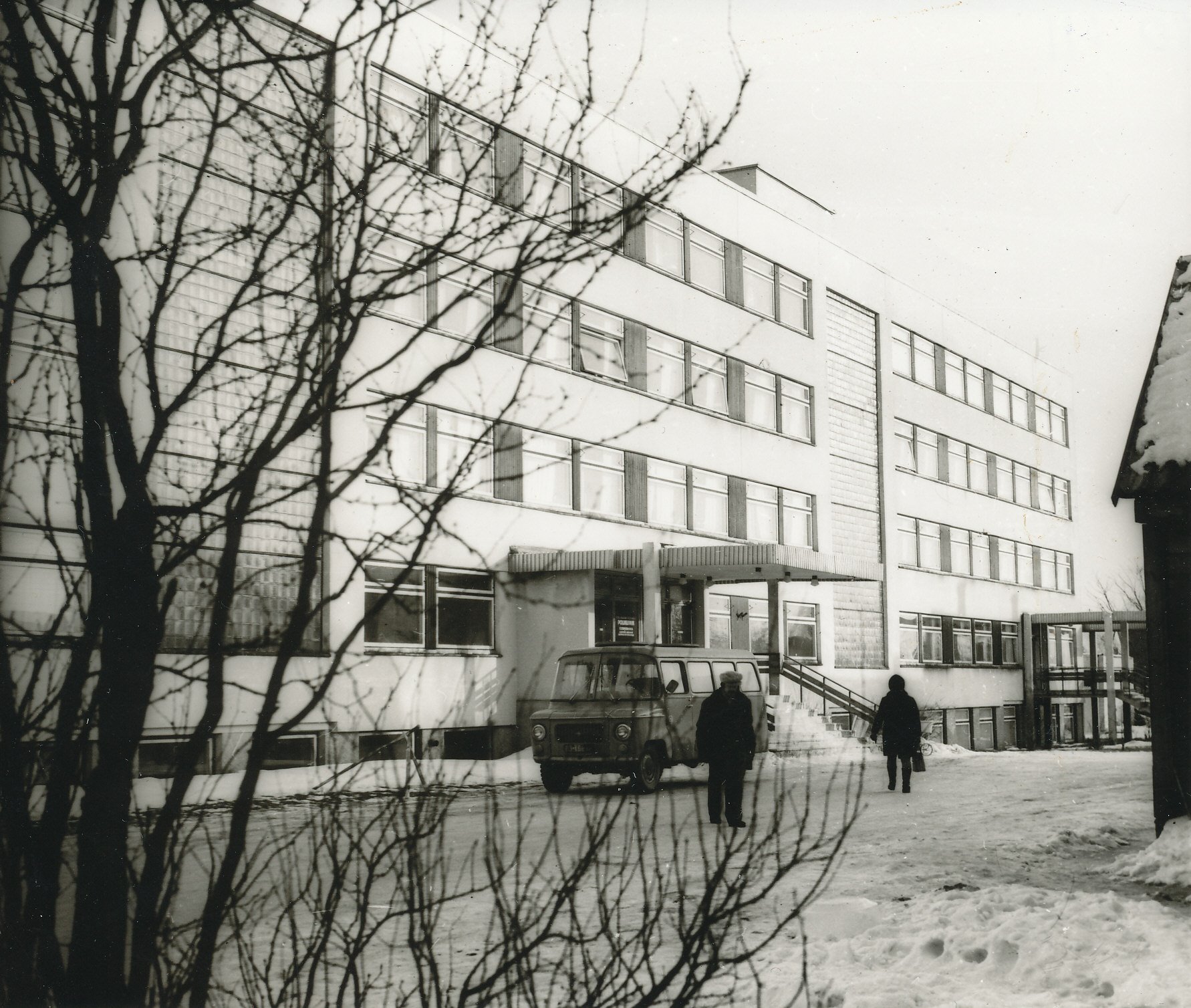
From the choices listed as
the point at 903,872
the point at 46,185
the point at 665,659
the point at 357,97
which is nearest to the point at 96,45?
the point at 46,185

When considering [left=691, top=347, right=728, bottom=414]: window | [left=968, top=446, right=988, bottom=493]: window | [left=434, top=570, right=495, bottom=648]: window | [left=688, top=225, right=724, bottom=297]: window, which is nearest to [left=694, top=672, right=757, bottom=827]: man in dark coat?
[left=434, top=570, right=495, bottom=648]: window

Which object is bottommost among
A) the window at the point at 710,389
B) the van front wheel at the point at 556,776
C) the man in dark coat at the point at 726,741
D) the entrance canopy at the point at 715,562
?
the van front wheel at the point at 556,776

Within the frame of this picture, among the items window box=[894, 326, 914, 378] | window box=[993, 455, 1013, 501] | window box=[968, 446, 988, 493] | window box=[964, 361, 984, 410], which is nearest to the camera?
window box=[894, 326, 914, 378]

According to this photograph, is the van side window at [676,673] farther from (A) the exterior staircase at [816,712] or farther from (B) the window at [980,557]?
(B) the window at [980,557]

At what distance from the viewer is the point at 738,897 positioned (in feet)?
11.8

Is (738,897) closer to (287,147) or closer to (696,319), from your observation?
(287,147)

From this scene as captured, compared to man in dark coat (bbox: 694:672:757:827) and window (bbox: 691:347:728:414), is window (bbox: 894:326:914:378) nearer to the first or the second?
window (bbox: 691:347:728:414)

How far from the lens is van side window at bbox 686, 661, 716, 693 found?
20.4 metres

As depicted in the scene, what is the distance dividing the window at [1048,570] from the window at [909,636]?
42.5ft

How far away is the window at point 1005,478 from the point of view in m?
52.8

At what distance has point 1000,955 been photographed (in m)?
7.26

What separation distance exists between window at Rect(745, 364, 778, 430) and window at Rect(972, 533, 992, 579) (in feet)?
50.3

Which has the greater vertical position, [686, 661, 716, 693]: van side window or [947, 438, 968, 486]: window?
[947, 438, 968, 486]: window

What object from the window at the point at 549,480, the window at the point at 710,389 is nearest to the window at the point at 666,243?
the window at the point at 710,389
